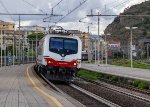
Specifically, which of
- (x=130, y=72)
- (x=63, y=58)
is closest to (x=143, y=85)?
(x=63, y=58)

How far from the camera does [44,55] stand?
1364 inches

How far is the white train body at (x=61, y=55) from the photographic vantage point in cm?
3425

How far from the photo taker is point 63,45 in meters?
34.9

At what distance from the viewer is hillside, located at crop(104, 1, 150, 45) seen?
140500 mm

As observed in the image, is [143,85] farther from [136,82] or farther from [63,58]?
[63,58]

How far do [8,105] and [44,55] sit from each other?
18615mm

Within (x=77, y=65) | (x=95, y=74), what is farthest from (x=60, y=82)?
(x=95, y=74)

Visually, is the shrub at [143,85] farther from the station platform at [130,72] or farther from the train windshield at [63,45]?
the train windshield at [63,45]

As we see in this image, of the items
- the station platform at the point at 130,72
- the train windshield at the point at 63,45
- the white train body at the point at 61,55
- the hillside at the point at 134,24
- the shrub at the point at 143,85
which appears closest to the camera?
the shrub at the point at 143,85

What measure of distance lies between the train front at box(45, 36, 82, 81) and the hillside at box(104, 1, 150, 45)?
104 metres

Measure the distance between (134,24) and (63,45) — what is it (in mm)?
107060

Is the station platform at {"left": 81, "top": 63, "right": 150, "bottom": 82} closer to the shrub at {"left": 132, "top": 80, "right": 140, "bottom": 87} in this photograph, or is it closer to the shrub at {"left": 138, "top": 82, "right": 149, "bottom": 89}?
the shrub at {"left": 138, "top": 82, "right": 149, "bottom": 89}

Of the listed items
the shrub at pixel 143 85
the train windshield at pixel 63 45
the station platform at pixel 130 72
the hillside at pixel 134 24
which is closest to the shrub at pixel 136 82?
the station platform at pixel 130 72

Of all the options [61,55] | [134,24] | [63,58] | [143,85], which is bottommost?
[143,85]
